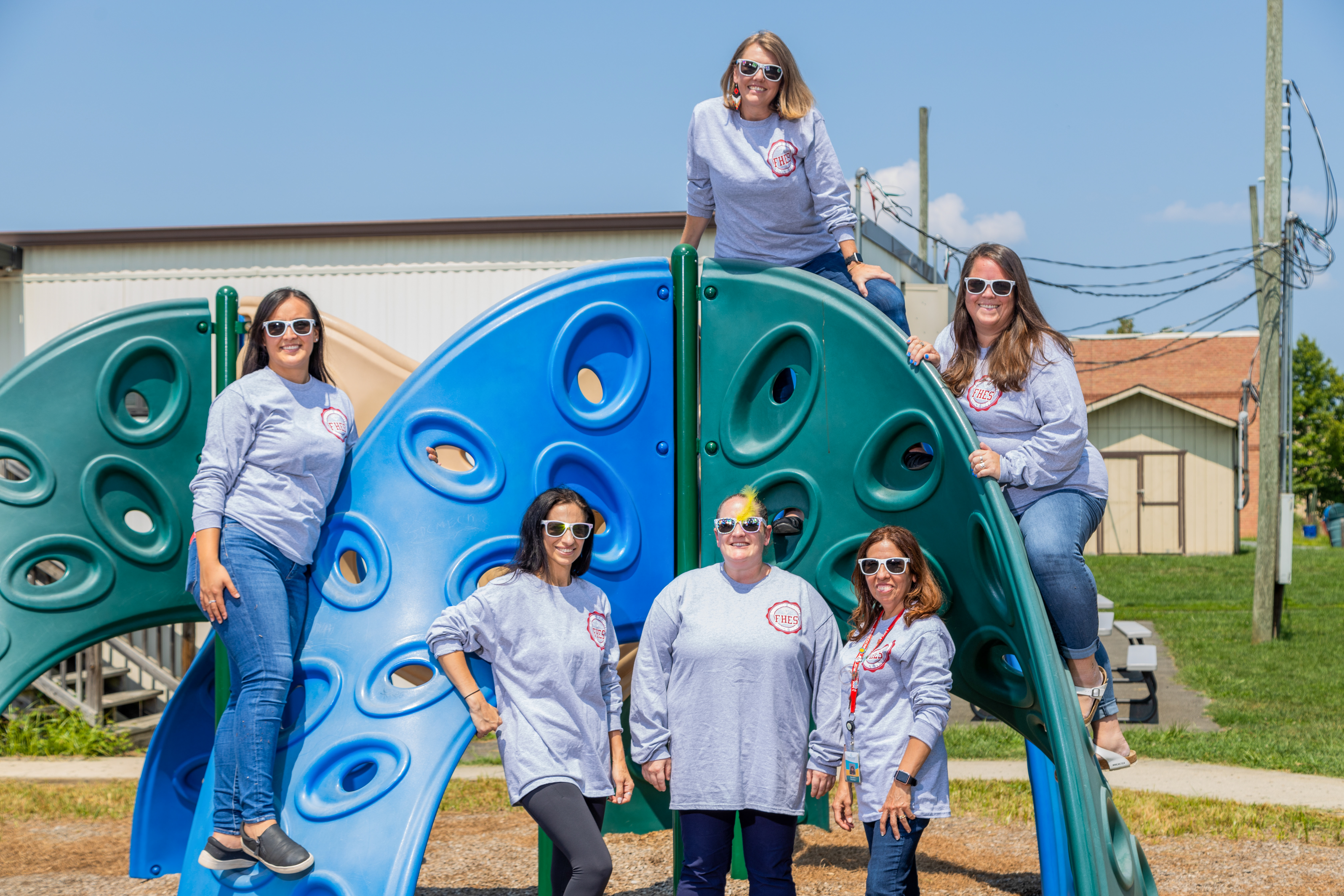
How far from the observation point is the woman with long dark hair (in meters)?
3.25

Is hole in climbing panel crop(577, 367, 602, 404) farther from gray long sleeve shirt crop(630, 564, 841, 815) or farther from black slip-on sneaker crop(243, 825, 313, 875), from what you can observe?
black slip-on sneaker crop(243, 825, 313, 875)

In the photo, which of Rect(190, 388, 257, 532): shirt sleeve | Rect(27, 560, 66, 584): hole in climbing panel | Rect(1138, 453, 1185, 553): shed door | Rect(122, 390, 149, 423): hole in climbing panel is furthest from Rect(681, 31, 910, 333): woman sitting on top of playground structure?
Rect(1138, 453, 1185, 553): shed door

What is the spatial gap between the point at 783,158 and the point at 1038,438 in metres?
1.19

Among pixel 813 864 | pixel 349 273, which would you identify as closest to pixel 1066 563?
pixel 813 864

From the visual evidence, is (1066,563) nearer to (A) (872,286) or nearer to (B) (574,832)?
(A) (872,286)

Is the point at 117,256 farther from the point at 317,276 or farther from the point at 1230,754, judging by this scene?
the point at 1230,754

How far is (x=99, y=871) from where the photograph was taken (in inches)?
248

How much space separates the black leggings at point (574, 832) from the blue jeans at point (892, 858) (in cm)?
72

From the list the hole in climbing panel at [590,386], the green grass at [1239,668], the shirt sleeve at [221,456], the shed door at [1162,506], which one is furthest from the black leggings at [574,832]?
the shed door at [1162,506]

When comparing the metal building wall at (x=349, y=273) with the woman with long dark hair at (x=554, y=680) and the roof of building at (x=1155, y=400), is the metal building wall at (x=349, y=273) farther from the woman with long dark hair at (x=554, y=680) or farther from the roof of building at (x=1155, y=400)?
the roof of building at (x=1155, y=400)

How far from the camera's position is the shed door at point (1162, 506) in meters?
28.7

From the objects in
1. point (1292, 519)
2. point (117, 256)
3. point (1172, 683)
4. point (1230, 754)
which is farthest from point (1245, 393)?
point (117, 256)

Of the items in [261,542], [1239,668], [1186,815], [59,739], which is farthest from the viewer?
[1239,668]

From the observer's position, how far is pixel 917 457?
3846 mm
